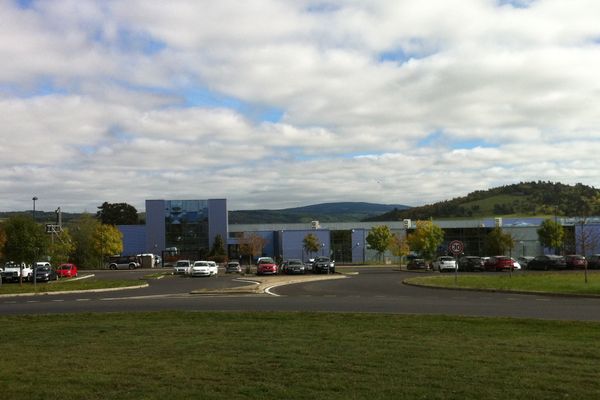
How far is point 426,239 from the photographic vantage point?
8025 cm

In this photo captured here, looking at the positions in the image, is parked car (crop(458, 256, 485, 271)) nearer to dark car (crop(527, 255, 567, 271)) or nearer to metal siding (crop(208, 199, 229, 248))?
dark car (crop(527, 255, 567, 271))

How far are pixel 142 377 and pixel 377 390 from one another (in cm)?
306

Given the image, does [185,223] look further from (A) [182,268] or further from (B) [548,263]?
(B) [548,263]

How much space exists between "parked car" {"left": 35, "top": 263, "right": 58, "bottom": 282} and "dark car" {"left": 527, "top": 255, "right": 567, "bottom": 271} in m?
42.0

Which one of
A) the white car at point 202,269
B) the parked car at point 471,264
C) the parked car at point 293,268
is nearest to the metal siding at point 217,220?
the white car at point 202,269

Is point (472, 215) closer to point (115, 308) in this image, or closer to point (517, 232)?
point (517, 232)

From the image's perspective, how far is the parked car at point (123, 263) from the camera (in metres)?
88.4

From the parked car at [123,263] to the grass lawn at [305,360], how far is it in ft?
247

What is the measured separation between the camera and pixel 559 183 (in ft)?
566

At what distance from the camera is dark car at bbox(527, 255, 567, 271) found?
189ft

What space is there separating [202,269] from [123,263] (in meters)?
36.5

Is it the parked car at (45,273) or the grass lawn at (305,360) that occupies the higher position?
the grass lawn at (305,360)

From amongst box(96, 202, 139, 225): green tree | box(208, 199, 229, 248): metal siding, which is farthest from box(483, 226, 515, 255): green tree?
box(96, 202, 139, 225): green tree

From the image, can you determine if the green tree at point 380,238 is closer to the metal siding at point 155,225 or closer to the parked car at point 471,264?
the parked car at point 471,264
